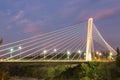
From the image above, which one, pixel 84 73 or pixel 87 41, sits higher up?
pixel 87 41

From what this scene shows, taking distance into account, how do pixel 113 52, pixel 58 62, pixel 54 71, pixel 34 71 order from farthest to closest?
1. pixel 34 71
2. pixel 54 71
3. pixel 113 52
4. pixel 58 62

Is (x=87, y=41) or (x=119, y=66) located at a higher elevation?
(x=87, y=41)

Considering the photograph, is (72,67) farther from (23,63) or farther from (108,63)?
(23,63)

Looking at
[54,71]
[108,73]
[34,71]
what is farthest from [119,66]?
[34,71]

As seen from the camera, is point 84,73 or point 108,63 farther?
point 108,63

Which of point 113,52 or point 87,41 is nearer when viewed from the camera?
point 87,41

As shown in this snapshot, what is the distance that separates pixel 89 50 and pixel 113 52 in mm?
18585

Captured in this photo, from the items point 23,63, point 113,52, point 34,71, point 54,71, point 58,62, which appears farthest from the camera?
point 34,71

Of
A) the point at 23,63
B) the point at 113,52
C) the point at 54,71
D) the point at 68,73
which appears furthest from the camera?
the point at 54,71

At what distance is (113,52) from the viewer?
8675cm

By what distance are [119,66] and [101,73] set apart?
16.6 ft

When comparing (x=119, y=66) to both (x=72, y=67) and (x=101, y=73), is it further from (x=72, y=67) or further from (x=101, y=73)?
(x=72, y=67)

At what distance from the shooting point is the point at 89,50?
69.2 metres

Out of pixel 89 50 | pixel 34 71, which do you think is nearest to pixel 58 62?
pixel 89 50
